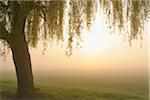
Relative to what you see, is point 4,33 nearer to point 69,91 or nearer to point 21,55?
point 21,55

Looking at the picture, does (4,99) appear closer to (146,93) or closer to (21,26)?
(21,26)

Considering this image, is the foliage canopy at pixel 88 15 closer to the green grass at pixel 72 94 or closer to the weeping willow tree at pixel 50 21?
the weeping willow tree at pixel 50 21

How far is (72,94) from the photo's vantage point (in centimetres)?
727

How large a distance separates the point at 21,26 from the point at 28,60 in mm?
577

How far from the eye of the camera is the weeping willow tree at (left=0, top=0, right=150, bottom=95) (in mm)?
6438

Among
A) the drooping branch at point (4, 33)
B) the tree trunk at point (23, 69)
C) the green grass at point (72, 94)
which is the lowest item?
the green grass at point (72, 94)

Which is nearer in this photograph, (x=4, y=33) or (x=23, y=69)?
(x=4, y=33)

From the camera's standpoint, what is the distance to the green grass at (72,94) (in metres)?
7.04

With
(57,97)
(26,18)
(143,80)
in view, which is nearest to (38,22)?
(26,18)

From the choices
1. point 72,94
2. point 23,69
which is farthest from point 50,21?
point 72,94

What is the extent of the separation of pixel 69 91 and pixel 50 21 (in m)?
1.55

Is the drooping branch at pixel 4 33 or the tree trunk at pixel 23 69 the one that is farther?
the tree trunk at pixel 23 69

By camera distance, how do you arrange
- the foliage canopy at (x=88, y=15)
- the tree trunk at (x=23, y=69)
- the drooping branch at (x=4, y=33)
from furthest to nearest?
the tree trunk at (x=23, y=69) < the drooping branch at (x=4, y=33) < the foliage canopy at (x=88, y=15)

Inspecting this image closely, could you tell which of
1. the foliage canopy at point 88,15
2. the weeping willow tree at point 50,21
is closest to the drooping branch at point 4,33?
the weeping willow tree at point 50,21
